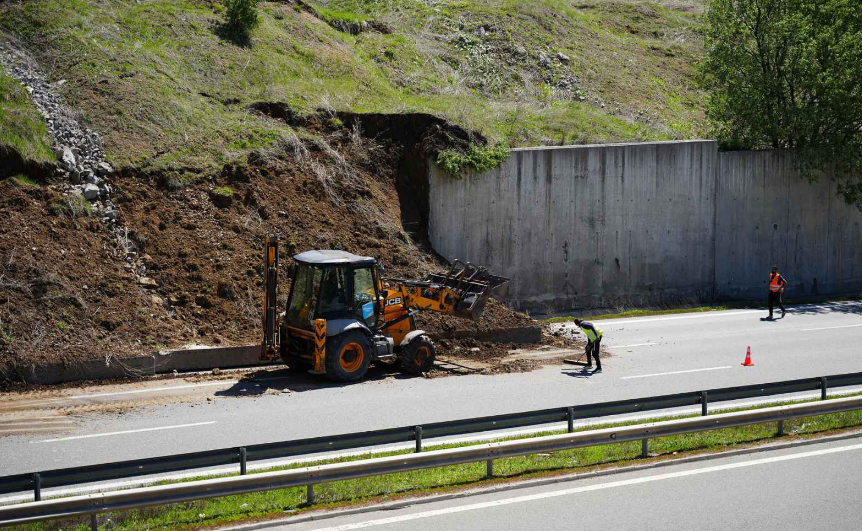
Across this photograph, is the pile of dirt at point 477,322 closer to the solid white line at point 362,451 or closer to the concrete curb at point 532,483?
the solid white line at point 362,451

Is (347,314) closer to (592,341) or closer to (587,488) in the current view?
(592,341)

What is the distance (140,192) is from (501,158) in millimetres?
9786

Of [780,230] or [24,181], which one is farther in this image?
[780,230]

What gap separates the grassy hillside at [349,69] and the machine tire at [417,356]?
8.10m

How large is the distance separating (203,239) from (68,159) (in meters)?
3.68

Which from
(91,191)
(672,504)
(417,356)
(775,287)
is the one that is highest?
(91,191)

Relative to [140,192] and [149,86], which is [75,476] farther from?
[149,86]

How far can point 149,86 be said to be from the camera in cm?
2327

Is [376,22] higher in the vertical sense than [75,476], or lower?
higher

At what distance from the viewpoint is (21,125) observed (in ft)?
64.9

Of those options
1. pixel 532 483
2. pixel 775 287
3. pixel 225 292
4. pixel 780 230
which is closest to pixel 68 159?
pixel 225 292

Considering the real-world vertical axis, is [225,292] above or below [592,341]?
above

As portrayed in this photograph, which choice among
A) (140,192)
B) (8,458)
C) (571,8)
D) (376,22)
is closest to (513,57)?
(376,22)

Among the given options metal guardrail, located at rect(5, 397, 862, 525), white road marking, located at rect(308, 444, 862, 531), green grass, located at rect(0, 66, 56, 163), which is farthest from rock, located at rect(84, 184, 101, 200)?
white road marking, located at rect(308, 444, 862, 531)
